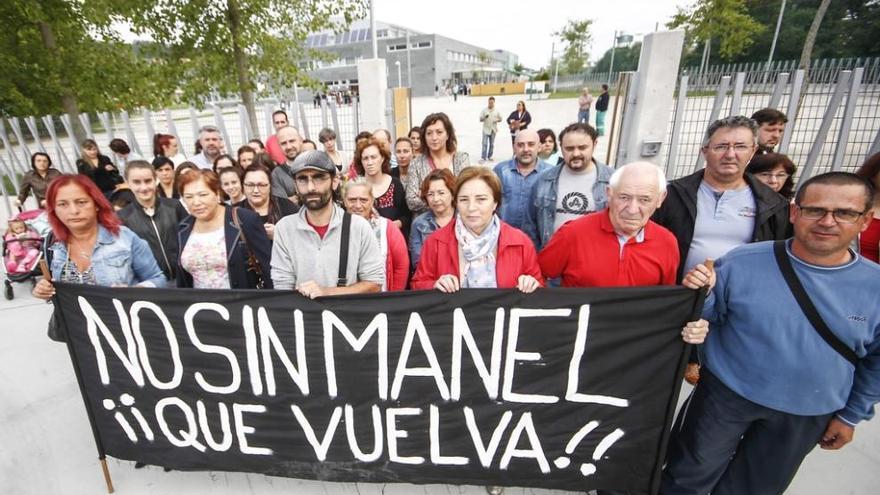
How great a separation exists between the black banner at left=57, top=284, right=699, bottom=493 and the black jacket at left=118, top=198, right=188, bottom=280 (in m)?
0.88

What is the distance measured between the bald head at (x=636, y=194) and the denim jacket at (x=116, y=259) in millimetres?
2644

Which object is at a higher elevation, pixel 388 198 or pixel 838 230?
pixel 838 230

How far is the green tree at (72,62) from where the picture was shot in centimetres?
855

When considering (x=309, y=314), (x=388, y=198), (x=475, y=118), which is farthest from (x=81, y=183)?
(x=475, y=118)

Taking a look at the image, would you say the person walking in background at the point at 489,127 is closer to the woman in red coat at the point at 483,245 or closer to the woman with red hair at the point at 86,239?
the woman in red coat at the point at 483,245

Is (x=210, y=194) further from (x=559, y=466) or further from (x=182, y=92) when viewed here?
(x=182, y=92)

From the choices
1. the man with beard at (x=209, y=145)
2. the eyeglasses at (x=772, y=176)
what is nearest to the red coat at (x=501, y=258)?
the eyeglasses at (x=772, y=176)

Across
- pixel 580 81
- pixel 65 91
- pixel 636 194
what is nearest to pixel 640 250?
pixel 636 194

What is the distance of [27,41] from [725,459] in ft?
42.6

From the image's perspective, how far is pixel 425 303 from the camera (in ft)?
6.34

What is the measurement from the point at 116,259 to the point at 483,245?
2.10 metres

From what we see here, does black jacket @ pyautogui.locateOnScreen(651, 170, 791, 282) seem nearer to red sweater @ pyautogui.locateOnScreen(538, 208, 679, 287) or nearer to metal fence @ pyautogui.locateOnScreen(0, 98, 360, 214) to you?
red sweater @ pyautogui.locateOnScreen(538, 208, 679, 287)

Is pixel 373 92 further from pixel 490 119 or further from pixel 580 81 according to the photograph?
pixel 580 81

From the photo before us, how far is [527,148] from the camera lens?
3369 millimetres
